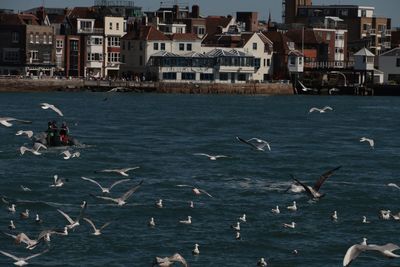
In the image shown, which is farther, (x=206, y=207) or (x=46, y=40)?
(x=46, y=40)

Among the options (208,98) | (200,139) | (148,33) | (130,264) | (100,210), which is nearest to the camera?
(130,264)

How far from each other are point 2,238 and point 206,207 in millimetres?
8353

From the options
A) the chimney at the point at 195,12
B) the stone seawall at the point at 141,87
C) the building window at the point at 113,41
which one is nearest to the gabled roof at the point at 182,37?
the stone seawall at the point at 141,87

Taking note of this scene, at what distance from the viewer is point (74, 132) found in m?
73.9

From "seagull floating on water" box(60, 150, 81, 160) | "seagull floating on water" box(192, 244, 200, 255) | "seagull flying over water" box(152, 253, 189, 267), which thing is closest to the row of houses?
"seagull floating on water" box(60, 150, 81, 160)

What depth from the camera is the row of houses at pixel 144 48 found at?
128 meters

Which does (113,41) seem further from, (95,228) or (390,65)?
(95,228)

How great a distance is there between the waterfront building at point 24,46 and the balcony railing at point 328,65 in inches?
1084

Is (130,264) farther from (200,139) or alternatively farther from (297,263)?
(200,139)

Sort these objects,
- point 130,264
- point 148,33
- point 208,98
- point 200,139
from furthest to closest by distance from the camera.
Answer: point 148,33, point 208,98, point 200,139, point 130,264

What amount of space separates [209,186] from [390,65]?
9666cm

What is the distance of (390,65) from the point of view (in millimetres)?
143625

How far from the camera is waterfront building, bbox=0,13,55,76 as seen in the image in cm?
12669

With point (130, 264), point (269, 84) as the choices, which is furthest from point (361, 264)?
point (269, 84)
